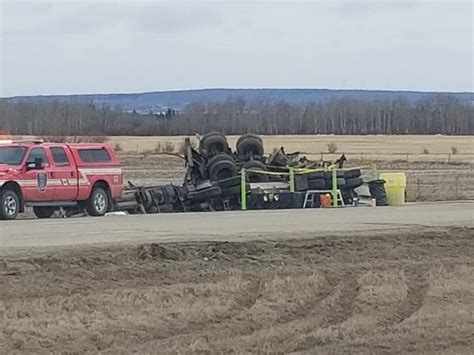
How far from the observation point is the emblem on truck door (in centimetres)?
2595

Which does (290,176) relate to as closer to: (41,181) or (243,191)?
(243,191)

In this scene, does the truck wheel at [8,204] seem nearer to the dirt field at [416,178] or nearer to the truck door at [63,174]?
the truck door at [63,174]

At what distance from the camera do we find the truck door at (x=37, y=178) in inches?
1014

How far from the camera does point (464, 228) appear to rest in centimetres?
2216

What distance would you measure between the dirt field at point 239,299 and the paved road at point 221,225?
1945 mm

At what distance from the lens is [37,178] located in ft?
85.1

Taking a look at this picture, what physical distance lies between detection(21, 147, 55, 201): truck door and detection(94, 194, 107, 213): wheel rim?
4.46 feet

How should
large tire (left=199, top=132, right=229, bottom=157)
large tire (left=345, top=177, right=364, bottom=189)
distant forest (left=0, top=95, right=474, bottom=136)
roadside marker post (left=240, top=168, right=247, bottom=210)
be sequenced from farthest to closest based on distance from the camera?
distant forest (left=0, top=95, right=474, bottom=136) → large tire (left=199, top=132, right=229, bottom=157) → large tire (left=345, top=177, right=364, bottom=189) → roadside marker post (left=240, top=168, right=247, bottom=210)

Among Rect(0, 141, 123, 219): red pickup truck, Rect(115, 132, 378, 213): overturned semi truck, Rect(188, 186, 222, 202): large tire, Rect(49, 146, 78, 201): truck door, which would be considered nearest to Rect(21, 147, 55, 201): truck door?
Rect(0, 141, 123, 219): red pickup truck

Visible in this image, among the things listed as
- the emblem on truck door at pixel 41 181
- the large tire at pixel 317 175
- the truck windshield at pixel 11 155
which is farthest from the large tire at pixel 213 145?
the truck windshield at pixel 11 155

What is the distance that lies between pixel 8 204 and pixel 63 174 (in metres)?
1.78

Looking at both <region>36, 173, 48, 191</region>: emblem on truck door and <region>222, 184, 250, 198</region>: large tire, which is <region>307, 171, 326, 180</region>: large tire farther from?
<region>36, 173, 48, 191</region>: emblem on truck door

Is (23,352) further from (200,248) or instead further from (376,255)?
(376,255)

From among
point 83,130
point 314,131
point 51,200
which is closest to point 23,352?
point 51,200
